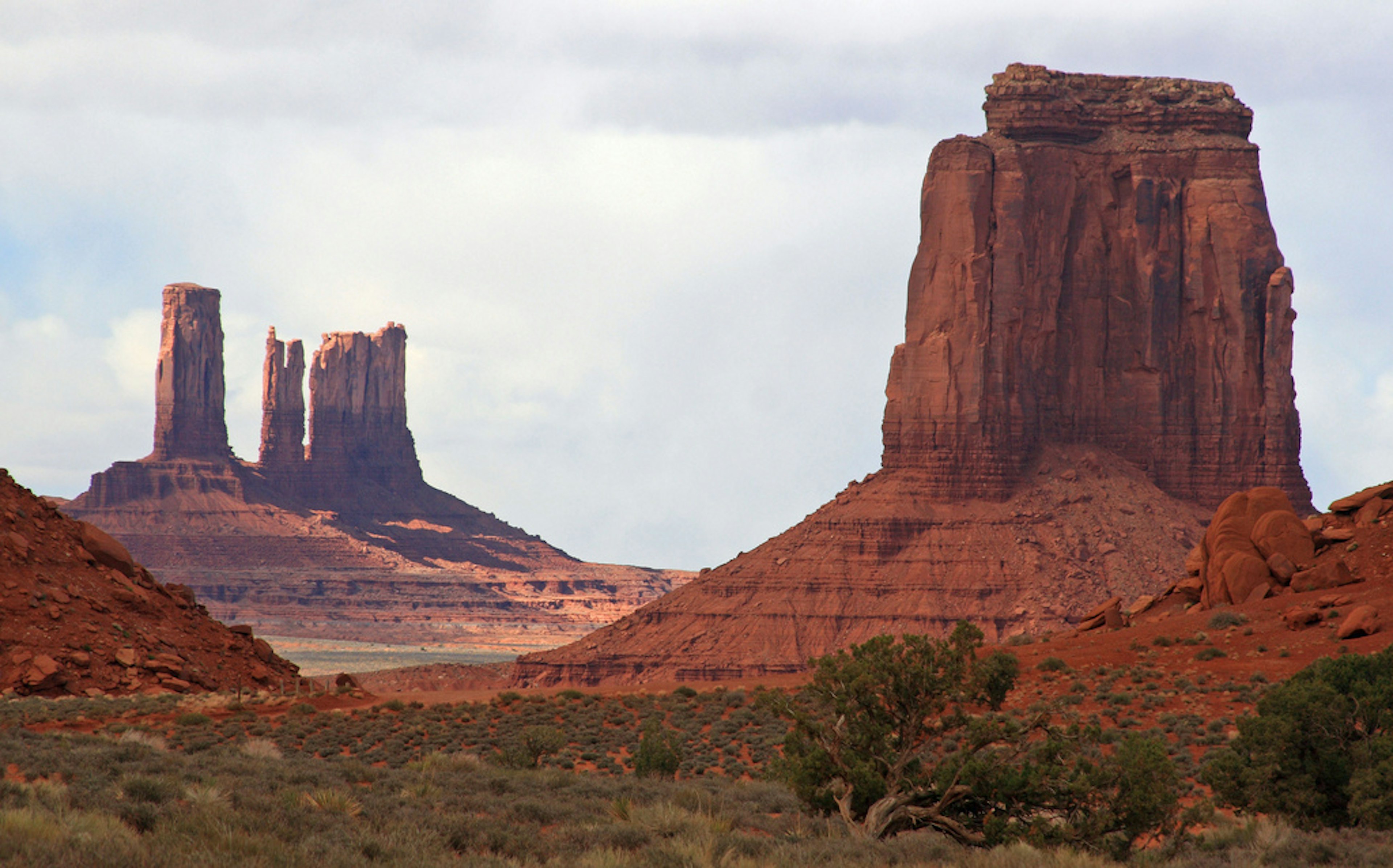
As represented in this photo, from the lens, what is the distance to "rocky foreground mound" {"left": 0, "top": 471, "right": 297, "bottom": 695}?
4316cm

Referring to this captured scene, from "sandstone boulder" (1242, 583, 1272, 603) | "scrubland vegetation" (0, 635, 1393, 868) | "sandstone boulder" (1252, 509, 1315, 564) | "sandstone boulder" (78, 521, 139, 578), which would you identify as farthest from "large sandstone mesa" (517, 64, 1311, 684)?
"scrubland vegetation" (0, 635, 1393, 868)

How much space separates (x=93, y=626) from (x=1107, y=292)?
71156 millimetres

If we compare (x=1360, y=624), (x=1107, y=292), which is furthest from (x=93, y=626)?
(x=1107, y=292)

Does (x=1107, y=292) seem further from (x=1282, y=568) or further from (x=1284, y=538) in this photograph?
(x=1282, y=568)

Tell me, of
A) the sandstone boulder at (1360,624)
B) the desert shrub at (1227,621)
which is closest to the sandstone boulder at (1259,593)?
the desert shrub at (1227,621)

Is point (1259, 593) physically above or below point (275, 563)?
below

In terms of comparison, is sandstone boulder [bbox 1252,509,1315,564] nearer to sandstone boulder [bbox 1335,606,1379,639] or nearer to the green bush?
sandstone boulder [bbox 1335,606,1379,639]

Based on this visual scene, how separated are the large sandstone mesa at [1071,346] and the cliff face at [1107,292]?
111 millimetres

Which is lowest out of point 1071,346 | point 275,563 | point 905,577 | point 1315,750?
point 1315,750

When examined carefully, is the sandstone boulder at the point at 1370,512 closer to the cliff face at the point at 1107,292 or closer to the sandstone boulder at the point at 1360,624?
the sandstone boulder at the point at 1360,624

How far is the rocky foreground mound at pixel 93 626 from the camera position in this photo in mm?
43156

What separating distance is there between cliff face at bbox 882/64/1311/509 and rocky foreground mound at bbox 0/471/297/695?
5535 cm

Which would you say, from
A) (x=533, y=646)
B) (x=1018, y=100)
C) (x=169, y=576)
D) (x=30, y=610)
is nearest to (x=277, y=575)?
(x=169, y=576)

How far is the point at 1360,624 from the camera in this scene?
4134 centimetres
